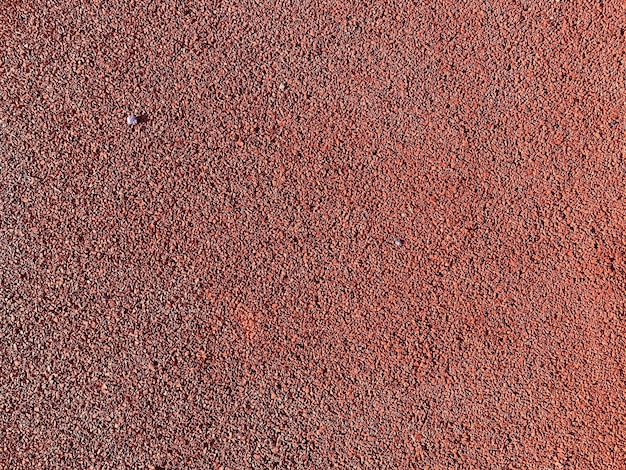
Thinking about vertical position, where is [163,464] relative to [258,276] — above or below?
below

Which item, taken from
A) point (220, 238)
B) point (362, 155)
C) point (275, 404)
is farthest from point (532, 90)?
point (275, 404)

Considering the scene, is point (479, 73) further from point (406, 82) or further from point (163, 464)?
point (163, 464)

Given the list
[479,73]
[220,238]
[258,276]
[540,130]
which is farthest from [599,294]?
[220,238]

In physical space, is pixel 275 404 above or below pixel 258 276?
below

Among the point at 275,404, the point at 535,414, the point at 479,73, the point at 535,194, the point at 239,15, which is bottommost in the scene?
the point at 275,404

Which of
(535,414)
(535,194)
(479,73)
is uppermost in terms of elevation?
(479,73)

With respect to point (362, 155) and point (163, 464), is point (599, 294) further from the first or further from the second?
point (163, 464)
